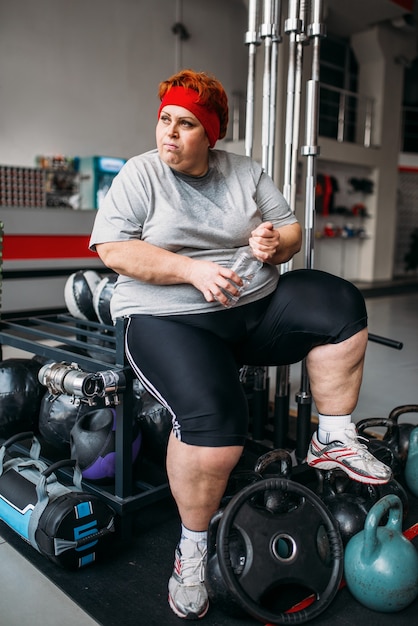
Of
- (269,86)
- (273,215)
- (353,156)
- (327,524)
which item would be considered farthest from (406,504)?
(353,156)

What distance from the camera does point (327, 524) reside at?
146 cm

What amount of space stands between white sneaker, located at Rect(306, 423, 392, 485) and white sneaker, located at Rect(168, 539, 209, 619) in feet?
1.63

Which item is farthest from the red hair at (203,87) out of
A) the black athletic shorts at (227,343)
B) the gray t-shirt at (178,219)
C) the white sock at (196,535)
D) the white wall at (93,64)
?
the white wall at (93,64)

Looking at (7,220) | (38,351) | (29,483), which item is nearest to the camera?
(29,483)

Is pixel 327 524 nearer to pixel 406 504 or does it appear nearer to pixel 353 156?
pixel 406 504

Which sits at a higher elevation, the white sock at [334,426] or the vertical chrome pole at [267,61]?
the vertical chrome pole at [267,61]

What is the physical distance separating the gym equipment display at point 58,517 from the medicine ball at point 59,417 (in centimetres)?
33

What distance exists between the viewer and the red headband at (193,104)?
1.55 metres

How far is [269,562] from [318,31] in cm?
190

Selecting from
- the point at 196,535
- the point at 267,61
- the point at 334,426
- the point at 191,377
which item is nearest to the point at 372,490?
the point at 334,426

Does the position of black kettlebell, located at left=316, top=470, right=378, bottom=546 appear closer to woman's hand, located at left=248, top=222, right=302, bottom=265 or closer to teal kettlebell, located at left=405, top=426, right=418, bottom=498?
teal kettlebell, located at left=405, top=426, right=418, bottom=498

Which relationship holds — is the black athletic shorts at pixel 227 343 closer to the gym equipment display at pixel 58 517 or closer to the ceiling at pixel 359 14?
the gym equipment display at pixel 58 517

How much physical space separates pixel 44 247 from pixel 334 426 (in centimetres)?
495

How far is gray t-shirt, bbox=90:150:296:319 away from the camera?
61.1 inches
